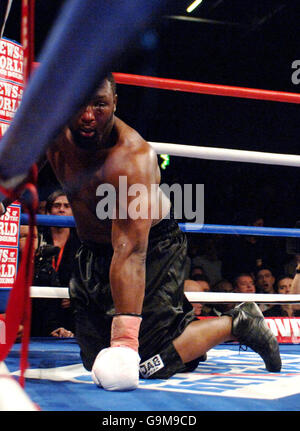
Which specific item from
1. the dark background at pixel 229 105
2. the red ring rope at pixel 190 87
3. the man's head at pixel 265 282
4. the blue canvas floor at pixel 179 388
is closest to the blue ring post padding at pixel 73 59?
the blue canvas floor at pixel 179 388

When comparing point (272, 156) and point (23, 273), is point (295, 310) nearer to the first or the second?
point (272, 156)

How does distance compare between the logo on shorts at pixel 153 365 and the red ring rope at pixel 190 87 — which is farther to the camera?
the red ring rope at pixel 190 87

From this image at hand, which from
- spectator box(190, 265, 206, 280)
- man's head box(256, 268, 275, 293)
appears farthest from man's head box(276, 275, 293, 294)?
spectator box(190, 265, 206, 280)

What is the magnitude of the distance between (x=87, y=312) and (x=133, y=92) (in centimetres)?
430

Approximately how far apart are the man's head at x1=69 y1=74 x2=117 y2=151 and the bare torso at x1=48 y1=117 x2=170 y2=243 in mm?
37

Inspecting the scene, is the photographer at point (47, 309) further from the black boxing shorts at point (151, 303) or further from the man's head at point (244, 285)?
the man's head at point (244, 285)

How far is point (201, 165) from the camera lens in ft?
18.2

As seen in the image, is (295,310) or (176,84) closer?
(176,84)

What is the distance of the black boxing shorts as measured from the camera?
1.11m

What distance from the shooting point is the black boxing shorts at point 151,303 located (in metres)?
1.11

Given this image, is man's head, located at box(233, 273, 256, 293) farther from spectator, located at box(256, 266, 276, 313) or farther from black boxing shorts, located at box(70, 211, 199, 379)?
black boxing shorts, located at box(70, 211, 199, 379)

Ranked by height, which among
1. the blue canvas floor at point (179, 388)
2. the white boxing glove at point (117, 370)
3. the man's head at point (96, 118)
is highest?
the man's head at point (96, 118)

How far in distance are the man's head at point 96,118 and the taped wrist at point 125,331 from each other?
1.14 feet
